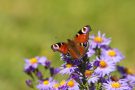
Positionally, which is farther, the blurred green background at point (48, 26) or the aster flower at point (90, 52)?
the blurred green background at point (48, 26)

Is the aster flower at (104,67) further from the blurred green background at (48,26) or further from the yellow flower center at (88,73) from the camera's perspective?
the blurred green background at (48,26)

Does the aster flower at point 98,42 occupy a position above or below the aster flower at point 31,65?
above

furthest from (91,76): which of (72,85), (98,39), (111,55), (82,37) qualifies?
(98,39)

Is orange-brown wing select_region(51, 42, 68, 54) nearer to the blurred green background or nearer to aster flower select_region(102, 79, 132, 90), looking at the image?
aster flower select_region(102, 79, 132, 90)

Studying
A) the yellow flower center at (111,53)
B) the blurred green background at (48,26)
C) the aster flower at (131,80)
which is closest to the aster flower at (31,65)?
the yellow flower center at (111,53)

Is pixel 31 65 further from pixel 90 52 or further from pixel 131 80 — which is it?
pixel 131 80

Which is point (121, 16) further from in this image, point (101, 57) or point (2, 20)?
point (101, 57)

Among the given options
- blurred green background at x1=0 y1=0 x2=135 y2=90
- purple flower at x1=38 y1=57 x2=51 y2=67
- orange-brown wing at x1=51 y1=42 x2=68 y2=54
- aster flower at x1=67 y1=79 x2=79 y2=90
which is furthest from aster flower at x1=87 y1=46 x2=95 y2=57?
blurred green background at x1=0 y1=0 x2=135 y2=90

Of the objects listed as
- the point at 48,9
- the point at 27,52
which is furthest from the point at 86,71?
the point at 48,9
